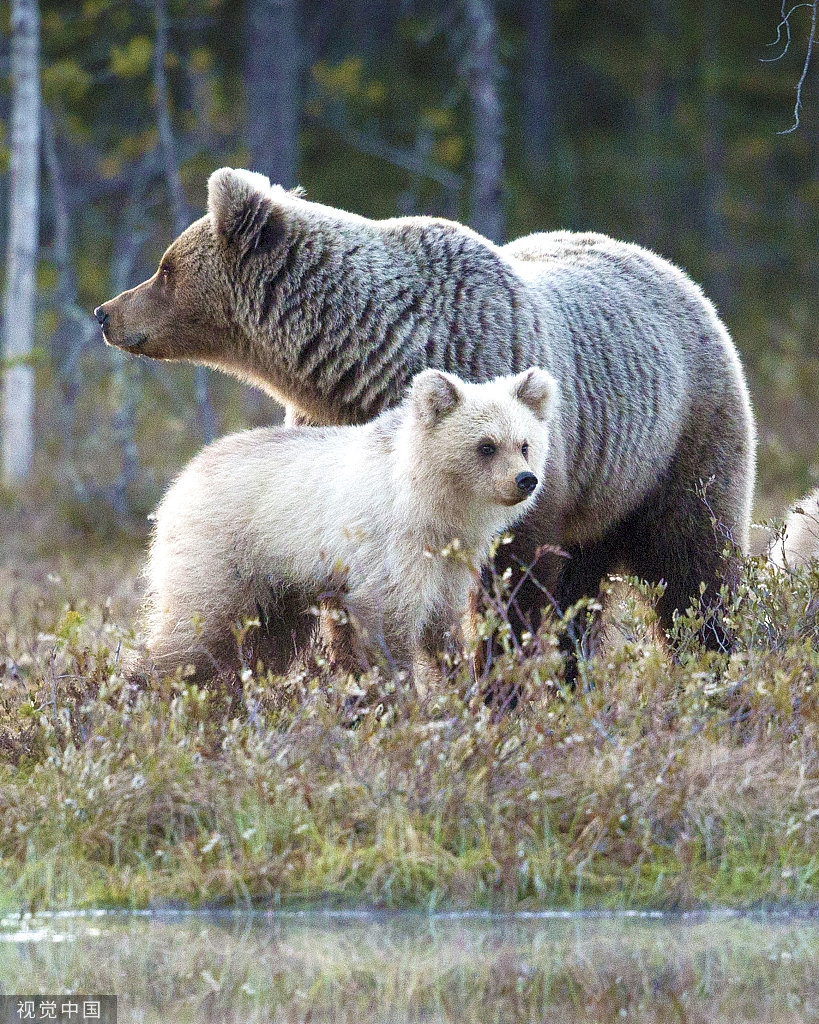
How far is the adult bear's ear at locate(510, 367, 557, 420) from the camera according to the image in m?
5.43

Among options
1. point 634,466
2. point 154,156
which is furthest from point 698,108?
point 634,466

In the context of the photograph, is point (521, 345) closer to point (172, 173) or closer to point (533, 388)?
point (533, 388)

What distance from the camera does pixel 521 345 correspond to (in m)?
6.08

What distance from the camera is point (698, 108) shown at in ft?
82.2

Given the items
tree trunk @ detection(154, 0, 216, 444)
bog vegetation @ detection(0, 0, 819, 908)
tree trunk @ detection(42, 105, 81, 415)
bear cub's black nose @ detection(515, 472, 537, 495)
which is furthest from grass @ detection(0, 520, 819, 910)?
tree trunk @ detection(42, 105, 81, 415)

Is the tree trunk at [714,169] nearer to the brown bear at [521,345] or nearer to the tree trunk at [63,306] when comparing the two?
the tree trunk at [63,306]

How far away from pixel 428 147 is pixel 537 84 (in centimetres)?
733

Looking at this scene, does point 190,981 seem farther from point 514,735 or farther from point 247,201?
point 247,201

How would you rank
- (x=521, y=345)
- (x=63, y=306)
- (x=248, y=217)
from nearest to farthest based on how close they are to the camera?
(x=521, y=345) < (x=248, y=217) < (x=63, y=306)

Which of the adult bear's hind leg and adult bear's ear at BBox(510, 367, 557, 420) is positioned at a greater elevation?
adult bear's ear at BBox(510, 367, 557, 420)

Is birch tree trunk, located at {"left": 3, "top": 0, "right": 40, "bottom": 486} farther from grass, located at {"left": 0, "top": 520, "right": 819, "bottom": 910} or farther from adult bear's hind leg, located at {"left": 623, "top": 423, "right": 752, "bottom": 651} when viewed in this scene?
grass, located at {"left": 0, "top": 520, "right": 819, "bottom": 910}

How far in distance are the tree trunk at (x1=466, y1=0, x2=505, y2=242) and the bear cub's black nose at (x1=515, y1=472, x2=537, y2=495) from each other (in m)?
8.49

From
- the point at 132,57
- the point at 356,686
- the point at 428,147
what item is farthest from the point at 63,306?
the point at 356,686

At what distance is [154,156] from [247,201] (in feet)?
33.6
